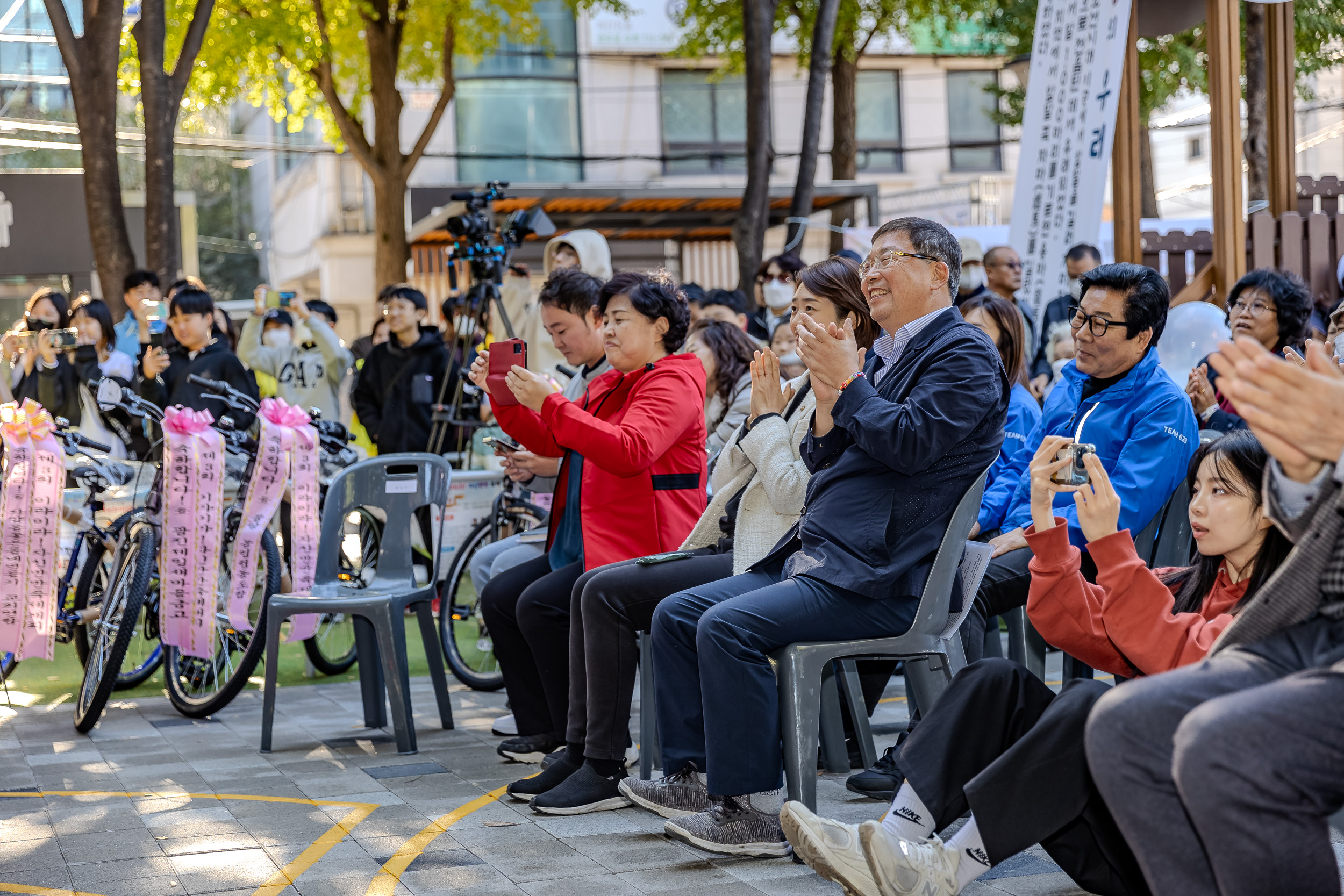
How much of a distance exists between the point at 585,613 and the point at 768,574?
0.59 m

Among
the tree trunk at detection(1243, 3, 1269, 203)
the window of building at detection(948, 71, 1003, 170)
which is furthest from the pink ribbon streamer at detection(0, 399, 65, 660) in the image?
the window of building at detection(948, 71, 1003, 170)

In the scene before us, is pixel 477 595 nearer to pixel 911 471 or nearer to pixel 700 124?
pixel 911 471

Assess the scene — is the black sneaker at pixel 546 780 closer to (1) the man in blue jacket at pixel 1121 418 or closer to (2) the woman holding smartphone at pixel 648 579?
(2) the woman holding smartphone at pixel 648 579

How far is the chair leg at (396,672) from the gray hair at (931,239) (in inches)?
91.0

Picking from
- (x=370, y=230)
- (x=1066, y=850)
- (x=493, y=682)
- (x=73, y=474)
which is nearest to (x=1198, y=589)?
(x=1066, y=850)

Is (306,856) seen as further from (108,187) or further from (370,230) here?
(370,230)

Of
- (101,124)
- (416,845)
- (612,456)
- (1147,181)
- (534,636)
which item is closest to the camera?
(416,845)

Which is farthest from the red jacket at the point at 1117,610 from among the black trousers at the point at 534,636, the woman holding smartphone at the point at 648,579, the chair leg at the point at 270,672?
the chair leg at the point at 270,672

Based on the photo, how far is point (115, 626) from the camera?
5645 millimetres

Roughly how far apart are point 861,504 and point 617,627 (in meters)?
0.98

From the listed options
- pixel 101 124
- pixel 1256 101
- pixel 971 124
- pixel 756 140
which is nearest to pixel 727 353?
pixel 101 124

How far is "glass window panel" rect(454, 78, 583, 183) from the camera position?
2423 centimetres

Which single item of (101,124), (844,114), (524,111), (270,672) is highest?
(524,111)

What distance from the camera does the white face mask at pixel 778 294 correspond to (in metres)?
7.55
